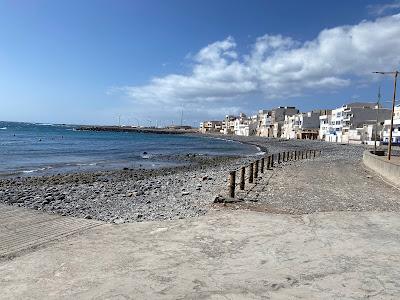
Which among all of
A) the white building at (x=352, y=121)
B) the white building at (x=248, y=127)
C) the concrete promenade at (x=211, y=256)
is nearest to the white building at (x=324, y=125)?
the white building at (x=352, y=121)

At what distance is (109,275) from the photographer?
6.91 metres

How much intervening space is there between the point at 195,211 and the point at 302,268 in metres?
5.49

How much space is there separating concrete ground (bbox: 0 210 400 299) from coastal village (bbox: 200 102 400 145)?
65.5 meters

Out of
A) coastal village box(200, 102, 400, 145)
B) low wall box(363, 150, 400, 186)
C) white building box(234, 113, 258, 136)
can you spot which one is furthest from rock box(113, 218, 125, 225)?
white building box(234, 113, 258, 136)

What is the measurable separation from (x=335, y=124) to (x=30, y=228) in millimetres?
114723

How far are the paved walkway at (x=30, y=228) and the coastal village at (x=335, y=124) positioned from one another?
2632 inches

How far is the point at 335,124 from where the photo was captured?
379 ft

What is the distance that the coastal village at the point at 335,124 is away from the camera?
310 feet

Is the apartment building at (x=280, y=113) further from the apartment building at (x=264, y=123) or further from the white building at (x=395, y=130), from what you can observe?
the white building at (x=395, y=130)

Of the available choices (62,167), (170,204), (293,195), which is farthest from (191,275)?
(62,167)

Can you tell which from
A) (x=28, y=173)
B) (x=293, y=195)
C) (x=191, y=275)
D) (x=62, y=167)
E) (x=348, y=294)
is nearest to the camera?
(x=348, y=294)

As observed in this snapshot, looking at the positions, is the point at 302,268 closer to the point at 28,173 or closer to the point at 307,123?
the point at 28,173

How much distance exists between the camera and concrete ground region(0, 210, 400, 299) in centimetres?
626

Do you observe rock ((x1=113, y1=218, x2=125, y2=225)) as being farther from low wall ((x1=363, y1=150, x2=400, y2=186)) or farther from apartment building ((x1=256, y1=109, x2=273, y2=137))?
apartment building ((x1=256, y1=109, x2=273, y2=137))
